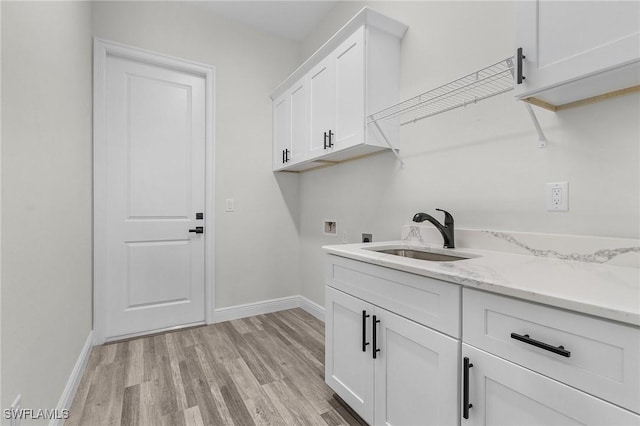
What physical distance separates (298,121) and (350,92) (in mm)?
748

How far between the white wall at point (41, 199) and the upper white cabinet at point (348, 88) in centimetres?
148

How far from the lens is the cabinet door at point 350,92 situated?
1825mm

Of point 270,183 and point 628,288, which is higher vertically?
point 270,183

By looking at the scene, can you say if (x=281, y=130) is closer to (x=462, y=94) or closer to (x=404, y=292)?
(x=462, y=94)

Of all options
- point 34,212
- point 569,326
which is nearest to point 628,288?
point 569,326

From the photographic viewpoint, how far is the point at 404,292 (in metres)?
1.16

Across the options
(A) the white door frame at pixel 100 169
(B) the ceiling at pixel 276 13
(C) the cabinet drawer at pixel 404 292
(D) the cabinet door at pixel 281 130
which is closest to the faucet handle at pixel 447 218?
(C) the cabinet drawer at pixel 404 292

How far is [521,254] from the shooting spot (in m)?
1.31

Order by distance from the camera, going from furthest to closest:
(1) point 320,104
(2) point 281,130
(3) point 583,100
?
(2) point 281,130 < (1) point 320,104 < (3) point 583,100

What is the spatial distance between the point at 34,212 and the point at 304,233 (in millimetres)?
2170

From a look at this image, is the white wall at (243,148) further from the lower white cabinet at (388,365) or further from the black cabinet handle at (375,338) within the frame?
the black cabinet handle at (375,338)

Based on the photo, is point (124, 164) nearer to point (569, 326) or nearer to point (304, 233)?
point (304, 233)

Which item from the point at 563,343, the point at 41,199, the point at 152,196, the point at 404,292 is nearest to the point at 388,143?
the point at 404,292

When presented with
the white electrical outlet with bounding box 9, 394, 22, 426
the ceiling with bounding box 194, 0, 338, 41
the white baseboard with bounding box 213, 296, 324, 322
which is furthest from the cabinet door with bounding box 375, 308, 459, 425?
the ceiling with bounding box 194, 0, 338, 41
